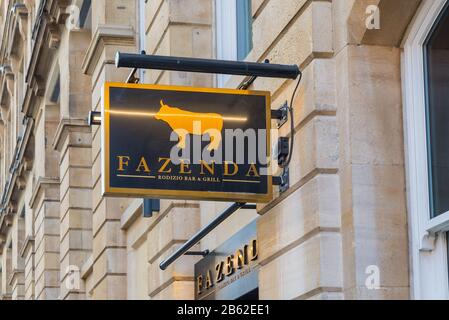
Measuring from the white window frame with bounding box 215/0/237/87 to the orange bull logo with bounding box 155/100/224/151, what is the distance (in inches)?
124

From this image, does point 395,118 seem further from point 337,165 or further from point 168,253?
point 168,253

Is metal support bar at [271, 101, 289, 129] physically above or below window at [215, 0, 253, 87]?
below

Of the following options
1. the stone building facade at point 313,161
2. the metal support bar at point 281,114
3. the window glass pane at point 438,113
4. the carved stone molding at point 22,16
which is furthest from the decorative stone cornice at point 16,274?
the window glass pane at point 438,113

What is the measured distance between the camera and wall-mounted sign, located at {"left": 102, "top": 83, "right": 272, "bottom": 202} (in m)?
11.1

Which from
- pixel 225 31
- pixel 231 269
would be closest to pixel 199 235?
pixel 231 269

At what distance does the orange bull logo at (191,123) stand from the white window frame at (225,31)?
3142 millimetres

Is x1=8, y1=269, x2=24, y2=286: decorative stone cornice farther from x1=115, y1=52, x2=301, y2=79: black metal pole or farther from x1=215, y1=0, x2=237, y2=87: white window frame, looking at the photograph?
x1=115, y1=52, x2=301, y2=79: black metal pole

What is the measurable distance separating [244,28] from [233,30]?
638 millimetres

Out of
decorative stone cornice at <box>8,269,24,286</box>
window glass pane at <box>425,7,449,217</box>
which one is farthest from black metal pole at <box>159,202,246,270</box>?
decorative stone cornice at <box>8,269,24,286</box>

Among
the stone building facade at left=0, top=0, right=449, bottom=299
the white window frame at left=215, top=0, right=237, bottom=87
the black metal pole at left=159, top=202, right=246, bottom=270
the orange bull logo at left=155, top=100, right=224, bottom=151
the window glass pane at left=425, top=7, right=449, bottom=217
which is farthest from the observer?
the white window frame at left=215, top=0, right=237, bottom=87

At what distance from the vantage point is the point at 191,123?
1130 cm

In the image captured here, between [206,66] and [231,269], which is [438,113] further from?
[231,269]
